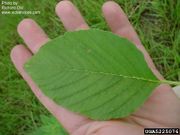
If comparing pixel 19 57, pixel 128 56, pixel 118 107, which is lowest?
pixel 118 107

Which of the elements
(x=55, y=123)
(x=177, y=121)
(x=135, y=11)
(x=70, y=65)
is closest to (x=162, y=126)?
(x=177, y=121)

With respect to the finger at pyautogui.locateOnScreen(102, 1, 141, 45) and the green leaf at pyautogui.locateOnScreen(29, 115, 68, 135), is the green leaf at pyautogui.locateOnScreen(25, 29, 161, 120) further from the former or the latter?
the green leaf at pyautogui.locateOnScreen(29, 115, 68, 135)

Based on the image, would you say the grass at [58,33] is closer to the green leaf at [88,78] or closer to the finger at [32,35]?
the finger at [32,35]

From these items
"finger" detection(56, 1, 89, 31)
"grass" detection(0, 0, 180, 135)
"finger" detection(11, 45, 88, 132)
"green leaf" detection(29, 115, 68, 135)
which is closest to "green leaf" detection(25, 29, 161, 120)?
"finger" detection(11, 45, 88, 132)

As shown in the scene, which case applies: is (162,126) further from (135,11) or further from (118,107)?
(135,11)

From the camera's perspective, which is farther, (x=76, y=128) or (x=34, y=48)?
(x=34, y=48)

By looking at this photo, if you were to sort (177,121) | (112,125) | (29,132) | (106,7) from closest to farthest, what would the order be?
(112,125) → (177,121) → (106,7) → (29,132)

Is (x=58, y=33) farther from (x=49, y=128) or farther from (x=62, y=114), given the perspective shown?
(x=62, y=114)
